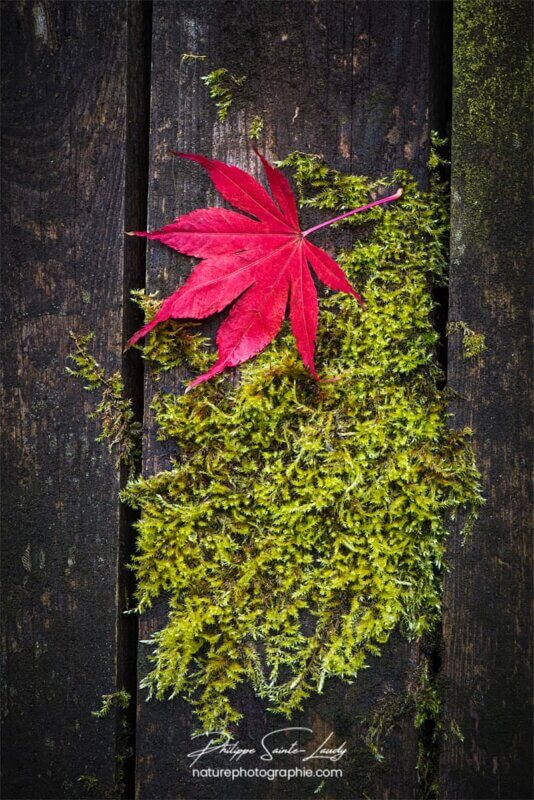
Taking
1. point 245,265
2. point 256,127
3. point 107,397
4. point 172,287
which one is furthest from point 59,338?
point 256,127

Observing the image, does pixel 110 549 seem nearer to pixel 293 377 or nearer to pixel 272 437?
pixel 272 437

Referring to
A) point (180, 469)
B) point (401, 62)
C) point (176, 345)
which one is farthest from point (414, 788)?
point (401, 62)

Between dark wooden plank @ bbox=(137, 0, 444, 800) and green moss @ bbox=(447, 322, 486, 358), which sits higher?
dark wooden plank @ bbox=(137, 0, 444, 800)

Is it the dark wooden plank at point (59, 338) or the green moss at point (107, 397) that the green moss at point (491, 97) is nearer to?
the dark wooden plank at point (59, 338)

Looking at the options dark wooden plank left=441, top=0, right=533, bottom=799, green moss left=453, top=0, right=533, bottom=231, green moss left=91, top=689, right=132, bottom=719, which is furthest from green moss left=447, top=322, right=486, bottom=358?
green moss left=91, top=689, right=132, bottom=719

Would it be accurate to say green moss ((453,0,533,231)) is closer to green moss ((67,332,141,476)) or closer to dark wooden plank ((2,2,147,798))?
dark wooden plank ((2,2,147,798))
